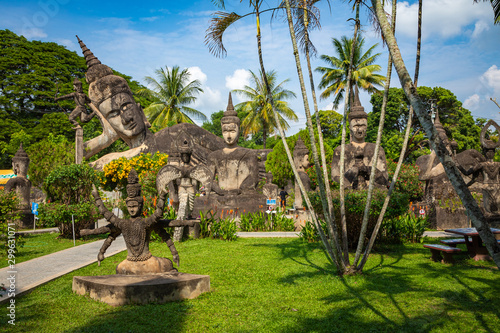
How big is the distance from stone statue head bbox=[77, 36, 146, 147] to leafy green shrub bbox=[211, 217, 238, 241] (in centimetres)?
1032

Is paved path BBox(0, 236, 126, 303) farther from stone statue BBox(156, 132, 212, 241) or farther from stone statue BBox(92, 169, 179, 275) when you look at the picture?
stone statue BBox(156, 132, 212, 241)

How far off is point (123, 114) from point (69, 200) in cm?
812

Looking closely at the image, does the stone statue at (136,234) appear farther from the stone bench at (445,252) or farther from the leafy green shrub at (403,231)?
the leafy green shrub at (403,231)

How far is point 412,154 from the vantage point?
1203 inches

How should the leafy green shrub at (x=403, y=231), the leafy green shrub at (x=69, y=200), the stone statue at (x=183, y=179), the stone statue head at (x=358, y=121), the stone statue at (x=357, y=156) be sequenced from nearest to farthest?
1. the leafy green shrub at (x=403, y=231)
2. the stone statue at (x=183, y=179)
3. the stone statue at (x=357, y=156)
4. the leafy green shrub at (x=69, y=200)
5. the stone statue head at (x=358, y=121)

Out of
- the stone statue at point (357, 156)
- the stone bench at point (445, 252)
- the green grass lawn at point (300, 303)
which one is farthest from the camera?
the stone statue at point (357, 156)

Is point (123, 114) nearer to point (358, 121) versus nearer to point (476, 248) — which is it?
point (358, 121)

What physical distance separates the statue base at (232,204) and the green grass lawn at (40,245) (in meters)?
3.46

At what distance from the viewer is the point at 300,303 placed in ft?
16.0

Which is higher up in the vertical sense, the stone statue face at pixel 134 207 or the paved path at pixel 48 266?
the stone statue face at pixel 134 207

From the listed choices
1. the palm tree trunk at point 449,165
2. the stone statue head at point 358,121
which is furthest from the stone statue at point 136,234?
the stone statue head at point 358,121

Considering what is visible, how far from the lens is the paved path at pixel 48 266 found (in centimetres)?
592

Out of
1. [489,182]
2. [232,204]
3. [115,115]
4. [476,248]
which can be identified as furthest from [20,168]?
[489,182]

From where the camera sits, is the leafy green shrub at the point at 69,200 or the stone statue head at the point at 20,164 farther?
the stone statue head at the point at 20,164
